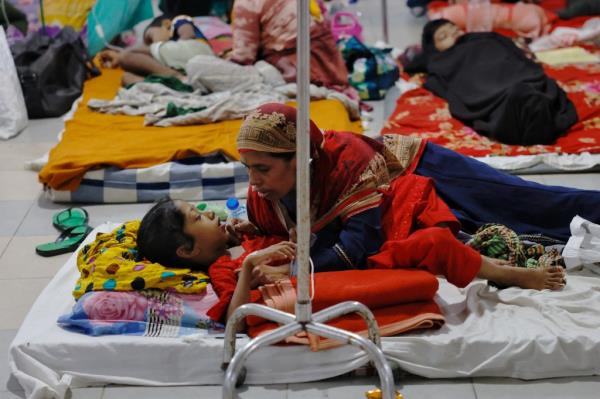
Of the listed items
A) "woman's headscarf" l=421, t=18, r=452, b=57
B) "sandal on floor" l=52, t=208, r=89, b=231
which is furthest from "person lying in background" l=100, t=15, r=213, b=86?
"sandal on floor" l=52, t=208, r=89, b=231

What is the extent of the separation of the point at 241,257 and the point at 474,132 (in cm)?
187

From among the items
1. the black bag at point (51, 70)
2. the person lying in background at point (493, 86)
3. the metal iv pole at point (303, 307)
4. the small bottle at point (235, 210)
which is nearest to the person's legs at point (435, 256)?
the metal iv pole at point (303, 307)

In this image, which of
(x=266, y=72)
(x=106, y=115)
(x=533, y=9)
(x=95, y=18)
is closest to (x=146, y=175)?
(x=106, y=115)

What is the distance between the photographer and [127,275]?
92.4 inches

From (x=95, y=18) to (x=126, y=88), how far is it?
1.02 m

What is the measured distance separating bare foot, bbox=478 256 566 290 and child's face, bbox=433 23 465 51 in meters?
2.71

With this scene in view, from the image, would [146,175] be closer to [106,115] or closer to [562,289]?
[106,115]

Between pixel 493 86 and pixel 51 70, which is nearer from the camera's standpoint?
pixel 493 86

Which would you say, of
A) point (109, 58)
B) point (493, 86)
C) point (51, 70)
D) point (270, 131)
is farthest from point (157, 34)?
point (270, 131)

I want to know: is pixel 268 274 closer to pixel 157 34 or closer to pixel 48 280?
pixel 48 280

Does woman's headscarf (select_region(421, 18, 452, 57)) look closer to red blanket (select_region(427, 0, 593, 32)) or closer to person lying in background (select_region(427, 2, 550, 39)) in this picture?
person lying in background (select_region(427, 2, 550, 39))

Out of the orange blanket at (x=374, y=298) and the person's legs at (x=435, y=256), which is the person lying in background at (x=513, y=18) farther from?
the orange blanket at (x=374, y=298)

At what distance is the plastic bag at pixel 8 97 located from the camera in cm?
434

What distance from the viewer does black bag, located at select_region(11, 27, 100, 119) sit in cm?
459
